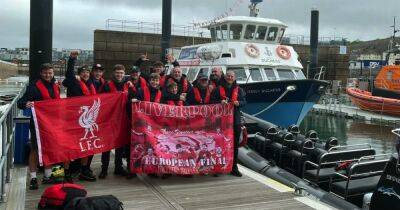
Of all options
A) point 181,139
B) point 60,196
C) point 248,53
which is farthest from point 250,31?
point 60,196

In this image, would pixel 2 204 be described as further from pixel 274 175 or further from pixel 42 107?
pixel 274 175

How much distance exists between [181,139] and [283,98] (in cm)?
901

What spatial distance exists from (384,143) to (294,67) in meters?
4.10

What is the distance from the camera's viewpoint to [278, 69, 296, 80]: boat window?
16.6m

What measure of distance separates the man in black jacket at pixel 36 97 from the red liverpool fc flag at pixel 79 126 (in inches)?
3.6

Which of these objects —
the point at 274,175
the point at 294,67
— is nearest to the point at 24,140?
the point at 274,175

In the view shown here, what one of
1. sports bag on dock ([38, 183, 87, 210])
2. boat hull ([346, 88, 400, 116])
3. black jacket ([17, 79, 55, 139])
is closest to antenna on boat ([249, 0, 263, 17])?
boat hull ([346, 88, 400, 116])

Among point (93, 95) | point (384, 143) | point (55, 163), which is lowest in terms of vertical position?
point (384, 143)

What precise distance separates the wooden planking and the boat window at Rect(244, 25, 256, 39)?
36.6 ft

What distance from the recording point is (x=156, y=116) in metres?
6.62

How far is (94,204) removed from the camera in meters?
4.33

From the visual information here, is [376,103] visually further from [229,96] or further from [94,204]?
[94,204]

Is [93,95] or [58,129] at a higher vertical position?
[93,95]

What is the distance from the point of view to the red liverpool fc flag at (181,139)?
6.48 meters
